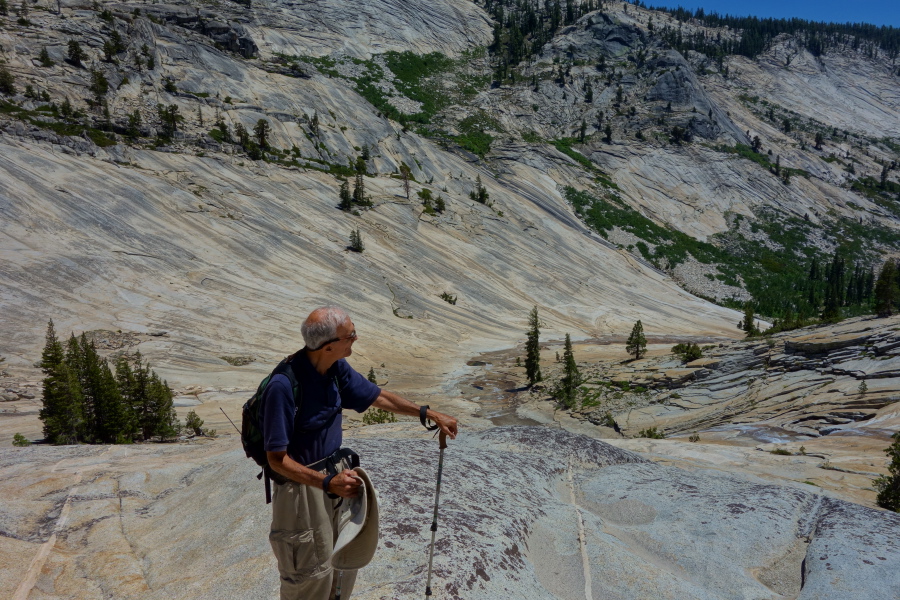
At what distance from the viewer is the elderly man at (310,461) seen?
3.67 m

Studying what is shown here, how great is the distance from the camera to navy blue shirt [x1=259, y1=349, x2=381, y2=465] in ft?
12.0

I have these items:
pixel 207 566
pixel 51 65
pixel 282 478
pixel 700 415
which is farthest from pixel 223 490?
pixel 51 65

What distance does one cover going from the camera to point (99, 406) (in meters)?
16.8

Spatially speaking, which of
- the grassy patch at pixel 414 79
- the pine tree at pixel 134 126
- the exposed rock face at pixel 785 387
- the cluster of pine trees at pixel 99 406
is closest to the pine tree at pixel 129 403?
the cluster of pine trees at pixel 99 406

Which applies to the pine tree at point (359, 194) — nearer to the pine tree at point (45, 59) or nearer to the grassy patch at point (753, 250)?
the pine tree at point (45, 59)

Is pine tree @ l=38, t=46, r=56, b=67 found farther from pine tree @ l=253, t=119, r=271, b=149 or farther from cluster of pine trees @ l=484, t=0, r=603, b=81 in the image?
cluster of pine trees @ l=484, t=0, r=603, b=81

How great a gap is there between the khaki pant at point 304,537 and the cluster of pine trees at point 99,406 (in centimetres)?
1564

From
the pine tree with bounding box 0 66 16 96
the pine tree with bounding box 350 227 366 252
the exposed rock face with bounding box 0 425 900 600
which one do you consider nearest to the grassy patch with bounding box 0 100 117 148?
the pine tree with bounding box 0 66 16 96

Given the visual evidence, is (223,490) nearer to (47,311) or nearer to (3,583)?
(3,583)

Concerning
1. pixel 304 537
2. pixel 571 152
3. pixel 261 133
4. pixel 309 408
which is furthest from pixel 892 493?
pixel 571 152

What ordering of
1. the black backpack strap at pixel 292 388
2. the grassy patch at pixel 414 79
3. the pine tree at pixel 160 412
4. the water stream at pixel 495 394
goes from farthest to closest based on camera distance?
the grassy patch at pixel 414 79 < the water stream at pixel 495 394 < the pine tree at pixel 160 412 < the black backpack strap at pixel 292 388

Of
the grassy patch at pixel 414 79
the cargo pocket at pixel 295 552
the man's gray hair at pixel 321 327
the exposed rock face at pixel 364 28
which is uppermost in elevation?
the exposed rock face at pixel 364 28

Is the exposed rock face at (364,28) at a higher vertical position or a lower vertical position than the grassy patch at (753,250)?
higher

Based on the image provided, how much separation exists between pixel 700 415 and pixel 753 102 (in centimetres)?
16831
